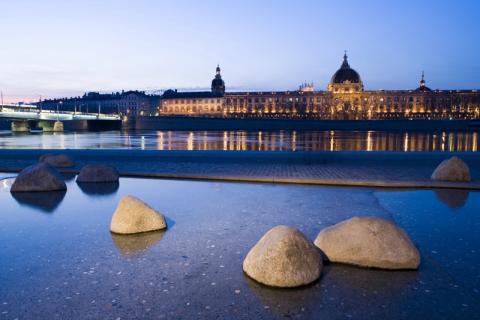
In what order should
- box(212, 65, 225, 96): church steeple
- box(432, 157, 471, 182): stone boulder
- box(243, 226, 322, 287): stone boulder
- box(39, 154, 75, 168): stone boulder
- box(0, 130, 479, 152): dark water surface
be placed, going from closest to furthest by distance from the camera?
box(243, 226, 322, 287): stone boulder → box(432, 157, 471, 182): stone boulder → box(39, 154, 75, 168): stone boulder → box(0, 130, 479, 152): dark water surface → box(212, 65, 225, 96): church steeple

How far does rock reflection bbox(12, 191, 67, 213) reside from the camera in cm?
876

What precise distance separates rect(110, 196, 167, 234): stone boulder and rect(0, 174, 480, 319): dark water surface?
0.73 ft

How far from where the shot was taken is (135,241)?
21.0 feet

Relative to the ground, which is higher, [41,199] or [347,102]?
[347,102]

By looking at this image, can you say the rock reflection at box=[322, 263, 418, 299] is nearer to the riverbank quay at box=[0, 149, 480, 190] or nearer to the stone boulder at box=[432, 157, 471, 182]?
the riverbank quay at box=[0, 149, 480, 190]

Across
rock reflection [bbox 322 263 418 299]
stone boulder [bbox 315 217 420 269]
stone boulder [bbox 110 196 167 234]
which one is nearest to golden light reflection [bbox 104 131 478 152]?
stone boulder [bbox 110 196 167 234]

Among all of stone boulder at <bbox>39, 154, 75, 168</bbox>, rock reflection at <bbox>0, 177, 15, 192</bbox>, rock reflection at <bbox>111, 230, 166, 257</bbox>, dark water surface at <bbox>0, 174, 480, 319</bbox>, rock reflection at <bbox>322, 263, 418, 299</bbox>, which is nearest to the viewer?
dark water surface at <bbox>0, 174, 480, 319</bbox>

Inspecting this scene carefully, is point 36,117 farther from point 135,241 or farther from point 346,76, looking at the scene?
point 346,76

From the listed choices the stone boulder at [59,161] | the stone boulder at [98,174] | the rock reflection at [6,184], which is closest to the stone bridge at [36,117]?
the stone boulder at [59,161]

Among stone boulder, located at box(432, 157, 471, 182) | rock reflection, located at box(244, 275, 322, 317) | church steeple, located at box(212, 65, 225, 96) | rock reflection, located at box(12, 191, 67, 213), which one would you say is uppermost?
church steeple, located at box(212, 65, 225, 96)

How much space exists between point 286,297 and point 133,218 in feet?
10.4

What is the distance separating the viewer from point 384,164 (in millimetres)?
16234

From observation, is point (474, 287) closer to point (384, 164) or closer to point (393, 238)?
point (393, 238)

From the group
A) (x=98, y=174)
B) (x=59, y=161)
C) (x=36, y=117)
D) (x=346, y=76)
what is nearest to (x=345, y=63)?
(x=346, y=76)
